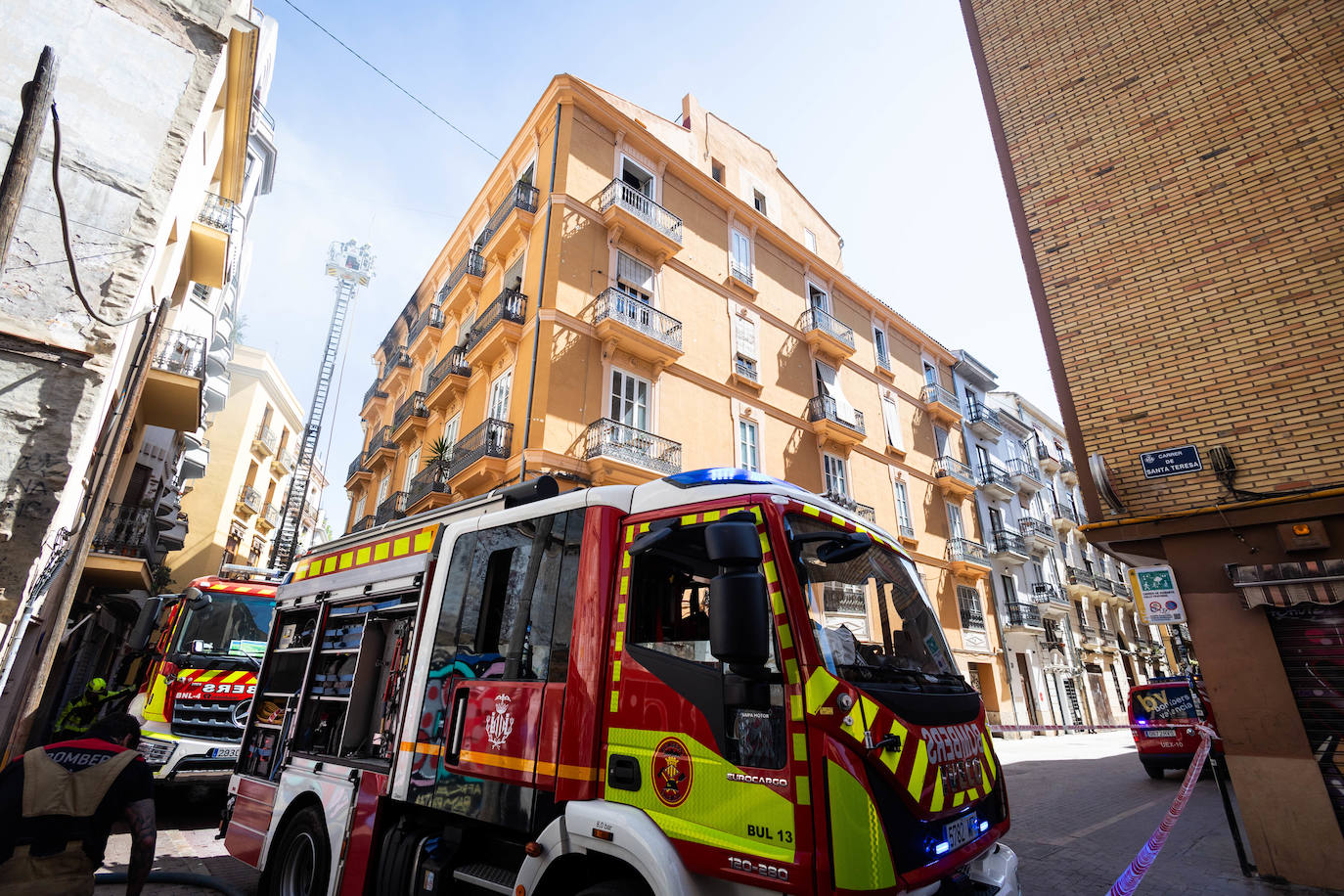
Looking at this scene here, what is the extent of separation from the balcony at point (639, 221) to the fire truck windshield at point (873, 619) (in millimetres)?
14438

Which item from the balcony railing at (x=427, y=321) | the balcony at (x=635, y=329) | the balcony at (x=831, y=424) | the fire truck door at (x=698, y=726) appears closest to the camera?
the fire truck door at (x=698, y=726)

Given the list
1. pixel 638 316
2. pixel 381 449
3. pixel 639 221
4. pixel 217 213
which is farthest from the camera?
pixel 381 449

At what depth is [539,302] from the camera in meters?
14.8

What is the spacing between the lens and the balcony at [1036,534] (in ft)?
91.2

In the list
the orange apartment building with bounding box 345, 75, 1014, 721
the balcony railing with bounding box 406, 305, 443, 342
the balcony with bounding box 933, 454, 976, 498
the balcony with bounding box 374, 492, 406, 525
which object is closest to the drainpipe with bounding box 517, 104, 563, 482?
the orange apartment building with bounding box 345, 75, 1014, 721

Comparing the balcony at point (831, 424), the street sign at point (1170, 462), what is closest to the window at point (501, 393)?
the balcony at point (831, 424)

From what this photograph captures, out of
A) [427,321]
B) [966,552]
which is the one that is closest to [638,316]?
[427,321]

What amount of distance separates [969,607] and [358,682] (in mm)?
23361

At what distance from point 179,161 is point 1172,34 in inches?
579

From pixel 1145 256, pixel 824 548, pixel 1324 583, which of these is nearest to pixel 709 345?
pixel 1145 256

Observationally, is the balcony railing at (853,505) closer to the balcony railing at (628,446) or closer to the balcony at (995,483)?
the balcony railing at (628,446)

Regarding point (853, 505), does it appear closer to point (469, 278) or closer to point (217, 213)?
point (469, 278)

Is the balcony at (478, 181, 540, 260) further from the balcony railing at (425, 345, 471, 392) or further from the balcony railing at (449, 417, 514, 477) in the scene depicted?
the balcony railing at (449, 417, 514, 477)

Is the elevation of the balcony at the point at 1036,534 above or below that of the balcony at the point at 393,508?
above
